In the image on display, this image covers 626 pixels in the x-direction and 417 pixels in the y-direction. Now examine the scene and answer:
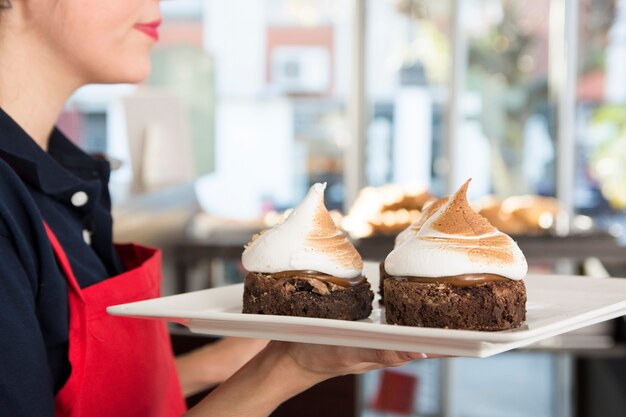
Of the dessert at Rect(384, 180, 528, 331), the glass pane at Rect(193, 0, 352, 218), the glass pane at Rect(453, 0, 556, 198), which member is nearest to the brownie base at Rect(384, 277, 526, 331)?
the dessert at Rect(384, 180, 528, 331)

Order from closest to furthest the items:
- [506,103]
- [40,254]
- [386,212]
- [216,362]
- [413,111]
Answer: [40,254], [216,362], [386,212], [506,103], [413,111]

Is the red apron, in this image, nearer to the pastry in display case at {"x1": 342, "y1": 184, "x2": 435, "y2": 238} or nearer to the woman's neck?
the woman's neck

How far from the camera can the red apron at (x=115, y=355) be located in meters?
1.31

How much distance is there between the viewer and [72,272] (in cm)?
138

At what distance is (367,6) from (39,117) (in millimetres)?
5456

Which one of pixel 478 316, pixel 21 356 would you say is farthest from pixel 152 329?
pixel 478 316

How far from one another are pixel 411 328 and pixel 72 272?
644mm

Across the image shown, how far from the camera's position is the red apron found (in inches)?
51.6

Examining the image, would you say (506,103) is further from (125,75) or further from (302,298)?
(302,298)

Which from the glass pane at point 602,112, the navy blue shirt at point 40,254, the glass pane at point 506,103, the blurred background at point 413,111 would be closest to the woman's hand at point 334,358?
the navy blue shirt at point 40,254

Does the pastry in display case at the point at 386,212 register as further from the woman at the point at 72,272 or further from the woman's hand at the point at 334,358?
the woman's hand at the point at 334,358

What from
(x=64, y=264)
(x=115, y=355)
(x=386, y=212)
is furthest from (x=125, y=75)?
(x=386, y=212)

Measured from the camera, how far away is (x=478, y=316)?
1080mm

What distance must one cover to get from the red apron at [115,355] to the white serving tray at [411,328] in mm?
192
